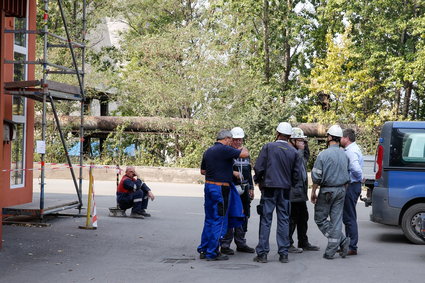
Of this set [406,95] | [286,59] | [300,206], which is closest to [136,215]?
[300,206]

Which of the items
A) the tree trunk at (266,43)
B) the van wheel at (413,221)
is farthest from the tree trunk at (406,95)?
the van wheel at (413,221)

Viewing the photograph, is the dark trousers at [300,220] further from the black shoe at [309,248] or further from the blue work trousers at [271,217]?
the blue work trousers at [271,217]

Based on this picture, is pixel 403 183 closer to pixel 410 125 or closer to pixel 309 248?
pixel 410 125

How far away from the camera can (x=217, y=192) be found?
413 inches

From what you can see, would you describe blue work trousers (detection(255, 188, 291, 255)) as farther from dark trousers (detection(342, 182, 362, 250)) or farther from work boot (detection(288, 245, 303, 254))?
dark trousers (detection(342, 182, 362, 250))

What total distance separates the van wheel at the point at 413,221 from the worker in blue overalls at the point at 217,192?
144 inches

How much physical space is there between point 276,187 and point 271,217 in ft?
1.48

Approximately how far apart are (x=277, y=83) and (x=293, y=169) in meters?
29.4

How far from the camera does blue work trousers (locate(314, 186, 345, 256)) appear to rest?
10.7 meters

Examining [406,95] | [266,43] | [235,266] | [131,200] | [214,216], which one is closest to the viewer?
[235,266]

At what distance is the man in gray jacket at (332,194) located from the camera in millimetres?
10719

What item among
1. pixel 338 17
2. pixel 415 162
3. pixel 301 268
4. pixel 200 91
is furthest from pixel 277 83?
pixel 301 268

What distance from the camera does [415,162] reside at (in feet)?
41.5

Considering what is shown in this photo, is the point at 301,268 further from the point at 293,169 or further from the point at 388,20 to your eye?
the point at 388,20
